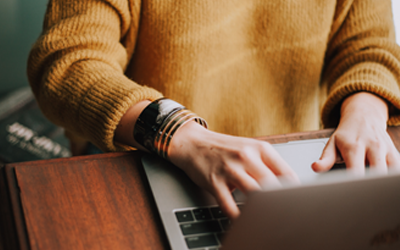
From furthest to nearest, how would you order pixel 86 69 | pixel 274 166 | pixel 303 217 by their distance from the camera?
pixel 86 69, pixel 274 166, pixel 303 217

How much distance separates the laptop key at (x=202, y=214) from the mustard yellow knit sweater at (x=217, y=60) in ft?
0.59

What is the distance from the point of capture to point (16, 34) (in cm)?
130

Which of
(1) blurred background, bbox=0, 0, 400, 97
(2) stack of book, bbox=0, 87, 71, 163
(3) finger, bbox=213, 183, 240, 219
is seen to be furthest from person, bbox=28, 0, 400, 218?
(1) blurred background, bbox=0, 0, 400, 97

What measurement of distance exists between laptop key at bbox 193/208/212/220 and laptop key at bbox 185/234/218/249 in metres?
0.02

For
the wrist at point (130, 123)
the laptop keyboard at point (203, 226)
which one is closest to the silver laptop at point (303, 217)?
the laptop keyboard at point (203, 226)

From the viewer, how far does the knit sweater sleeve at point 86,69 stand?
45cm

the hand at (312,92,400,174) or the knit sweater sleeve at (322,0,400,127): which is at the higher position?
the knit sweater sleeve at (322,0,400,127)

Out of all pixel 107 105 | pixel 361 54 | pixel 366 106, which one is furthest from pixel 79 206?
pixel 361 54

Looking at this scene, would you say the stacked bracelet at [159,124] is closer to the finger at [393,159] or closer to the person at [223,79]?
the person at [223,79]

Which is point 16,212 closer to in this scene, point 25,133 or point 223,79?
point 223,79

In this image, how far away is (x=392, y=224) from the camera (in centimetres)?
27

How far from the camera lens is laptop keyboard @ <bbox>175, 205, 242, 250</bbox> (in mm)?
301

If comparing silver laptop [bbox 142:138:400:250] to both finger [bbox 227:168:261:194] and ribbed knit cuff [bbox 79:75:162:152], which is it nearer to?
finger [bbox 227:168:261:194]

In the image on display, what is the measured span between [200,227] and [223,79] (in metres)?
0.47
